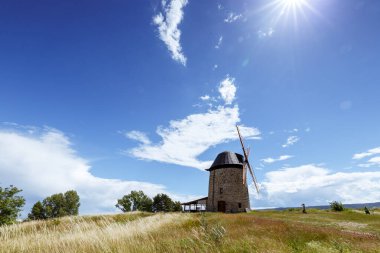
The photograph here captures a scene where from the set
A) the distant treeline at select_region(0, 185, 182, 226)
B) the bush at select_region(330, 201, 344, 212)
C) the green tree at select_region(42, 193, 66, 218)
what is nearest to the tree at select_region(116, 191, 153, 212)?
the distant treeline at select_region(0, 185, 182, 226)

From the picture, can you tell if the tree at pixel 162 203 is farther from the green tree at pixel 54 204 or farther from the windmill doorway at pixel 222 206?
the windmill doorway at pixel 222 206

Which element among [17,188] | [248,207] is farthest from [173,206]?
[17,188]

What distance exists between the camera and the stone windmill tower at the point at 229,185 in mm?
47094

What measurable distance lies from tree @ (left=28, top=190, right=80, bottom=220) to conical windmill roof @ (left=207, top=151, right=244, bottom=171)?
39.3 m

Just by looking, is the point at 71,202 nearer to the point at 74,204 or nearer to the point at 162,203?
the point at 74,204

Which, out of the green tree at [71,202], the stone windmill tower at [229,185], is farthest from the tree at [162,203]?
the stone windmill tower at [229,185]

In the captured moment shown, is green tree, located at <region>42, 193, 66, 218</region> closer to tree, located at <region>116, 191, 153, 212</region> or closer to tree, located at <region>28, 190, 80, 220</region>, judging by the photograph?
tree, located at <region>28, 190, 80, 220</region>

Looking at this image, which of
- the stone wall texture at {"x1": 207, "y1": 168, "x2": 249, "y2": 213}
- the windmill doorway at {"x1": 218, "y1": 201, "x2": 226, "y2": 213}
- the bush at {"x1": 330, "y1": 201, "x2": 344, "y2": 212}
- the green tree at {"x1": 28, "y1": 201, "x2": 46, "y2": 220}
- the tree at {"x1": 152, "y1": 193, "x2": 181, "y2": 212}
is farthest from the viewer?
the tree at {"x1": 152, "y1": 193, "x2": 181, "y2": 212}

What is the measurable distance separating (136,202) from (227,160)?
3463 centimetres

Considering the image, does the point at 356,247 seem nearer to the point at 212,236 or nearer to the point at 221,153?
the point at 212,236

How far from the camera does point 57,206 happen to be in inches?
2566

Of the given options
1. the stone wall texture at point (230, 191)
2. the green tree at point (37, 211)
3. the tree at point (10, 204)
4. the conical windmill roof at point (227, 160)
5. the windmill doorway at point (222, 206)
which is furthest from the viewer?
the green tree at point (37, 211)

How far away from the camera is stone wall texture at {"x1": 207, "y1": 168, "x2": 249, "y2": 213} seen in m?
47.0

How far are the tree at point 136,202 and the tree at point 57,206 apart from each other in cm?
1124
